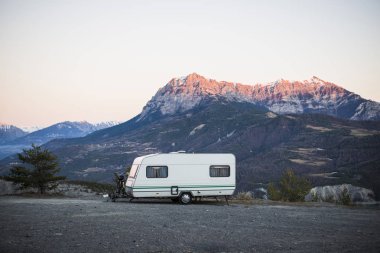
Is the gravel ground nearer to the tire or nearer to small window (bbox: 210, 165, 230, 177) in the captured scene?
the tire

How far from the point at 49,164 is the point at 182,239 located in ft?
90.5

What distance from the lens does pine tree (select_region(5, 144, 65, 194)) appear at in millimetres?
37031

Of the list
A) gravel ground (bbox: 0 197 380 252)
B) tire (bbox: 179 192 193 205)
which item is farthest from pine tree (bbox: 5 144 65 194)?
gravel ground (bbox: 0 197 380 252)

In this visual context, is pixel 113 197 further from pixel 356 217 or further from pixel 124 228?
pixel 356 217

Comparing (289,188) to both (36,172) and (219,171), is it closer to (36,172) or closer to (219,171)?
(219,171)

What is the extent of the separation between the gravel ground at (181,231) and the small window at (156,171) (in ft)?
18.0

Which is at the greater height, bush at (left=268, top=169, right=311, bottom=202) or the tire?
the tire

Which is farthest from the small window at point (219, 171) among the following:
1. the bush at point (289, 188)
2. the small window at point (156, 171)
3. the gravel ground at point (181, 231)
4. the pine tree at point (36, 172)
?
the bush at point (289, 188)

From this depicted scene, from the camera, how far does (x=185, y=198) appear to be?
91.7 feet

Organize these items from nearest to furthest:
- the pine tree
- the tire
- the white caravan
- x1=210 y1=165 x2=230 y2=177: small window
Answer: the white caravan → the tire → x1=210 y1=165 x2=230 y2=177: small window → the pine tree

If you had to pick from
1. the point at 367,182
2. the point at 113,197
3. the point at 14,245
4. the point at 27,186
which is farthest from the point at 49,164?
the point at 367,182

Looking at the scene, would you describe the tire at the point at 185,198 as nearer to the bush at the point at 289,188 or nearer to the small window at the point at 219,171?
the small window at the point at 219,171

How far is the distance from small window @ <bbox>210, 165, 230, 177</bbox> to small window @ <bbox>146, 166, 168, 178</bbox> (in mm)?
3245

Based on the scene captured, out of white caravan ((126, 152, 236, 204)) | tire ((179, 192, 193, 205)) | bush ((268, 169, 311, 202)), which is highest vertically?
white caravan ((126, 152, 236, 204))
